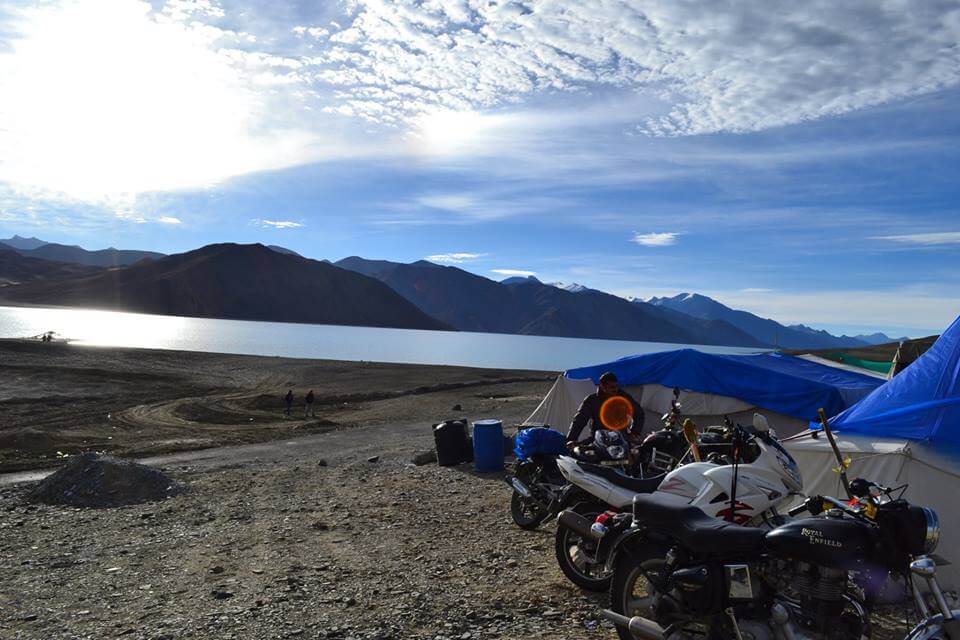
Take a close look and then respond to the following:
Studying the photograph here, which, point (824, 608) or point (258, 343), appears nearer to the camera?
point (824, 608)

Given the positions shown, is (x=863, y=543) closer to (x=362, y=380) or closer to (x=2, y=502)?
(x=2, y=502)

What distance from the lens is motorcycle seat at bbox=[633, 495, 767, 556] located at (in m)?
3.89

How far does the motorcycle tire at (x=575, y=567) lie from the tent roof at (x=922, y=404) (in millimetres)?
2834

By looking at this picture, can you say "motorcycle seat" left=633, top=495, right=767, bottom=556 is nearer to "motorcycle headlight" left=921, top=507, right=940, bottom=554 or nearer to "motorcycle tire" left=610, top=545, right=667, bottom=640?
"motorcycle tire" left=610, top=545, right=667, bottom=640

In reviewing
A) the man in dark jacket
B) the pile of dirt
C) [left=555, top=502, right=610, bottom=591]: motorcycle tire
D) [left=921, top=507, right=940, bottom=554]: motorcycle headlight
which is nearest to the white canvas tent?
the man in dark jacket

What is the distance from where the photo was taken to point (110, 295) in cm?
17738

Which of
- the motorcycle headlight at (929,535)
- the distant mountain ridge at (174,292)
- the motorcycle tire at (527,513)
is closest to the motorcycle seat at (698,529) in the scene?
the motorcycle headlight at (929,535)

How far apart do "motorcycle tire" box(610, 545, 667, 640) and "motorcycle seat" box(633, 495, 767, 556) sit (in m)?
0.24

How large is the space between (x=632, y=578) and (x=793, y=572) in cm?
109

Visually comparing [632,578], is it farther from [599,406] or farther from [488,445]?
[488,445]

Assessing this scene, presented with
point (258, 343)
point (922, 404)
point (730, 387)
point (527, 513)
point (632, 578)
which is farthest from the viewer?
point (258, 343)

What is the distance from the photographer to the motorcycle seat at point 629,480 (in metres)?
5.67

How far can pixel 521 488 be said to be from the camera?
316 inches

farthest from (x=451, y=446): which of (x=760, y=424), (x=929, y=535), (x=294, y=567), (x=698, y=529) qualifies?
(x=929, y=535)
